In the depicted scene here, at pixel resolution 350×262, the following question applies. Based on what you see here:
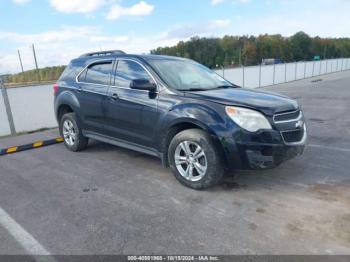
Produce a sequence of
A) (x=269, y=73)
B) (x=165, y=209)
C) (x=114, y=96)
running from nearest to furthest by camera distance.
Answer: (x=165, y=209)
(x=114, y=96)
(x=269, y=73)

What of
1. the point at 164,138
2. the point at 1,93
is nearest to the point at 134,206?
the point at 164,138

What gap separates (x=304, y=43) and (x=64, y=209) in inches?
3629

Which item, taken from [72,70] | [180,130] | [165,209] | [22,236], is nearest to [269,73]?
[72,70]

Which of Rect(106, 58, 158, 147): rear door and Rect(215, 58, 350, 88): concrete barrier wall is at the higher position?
Rect(106, 58, 158, 147): rear door

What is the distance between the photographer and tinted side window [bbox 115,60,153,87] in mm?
4320

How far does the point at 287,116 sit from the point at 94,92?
10.0 ft

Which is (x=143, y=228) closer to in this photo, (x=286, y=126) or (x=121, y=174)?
(x=121, y=174)

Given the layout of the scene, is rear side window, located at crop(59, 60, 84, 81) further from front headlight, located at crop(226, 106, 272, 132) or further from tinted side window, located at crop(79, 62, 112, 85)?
front headlight, located at crop(226, 106, 272, 132)

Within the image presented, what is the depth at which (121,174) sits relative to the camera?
4.44 m

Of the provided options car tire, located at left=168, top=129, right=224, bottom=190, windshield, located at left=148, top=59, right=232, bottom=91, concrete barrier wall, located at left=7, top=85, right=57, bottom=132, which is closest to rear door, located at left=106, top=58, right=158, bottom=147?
windshield, located at left=148, top=59, right=232, bottom=91

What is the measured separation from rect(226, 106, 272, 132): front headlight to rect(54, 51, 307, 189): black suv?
0.01m

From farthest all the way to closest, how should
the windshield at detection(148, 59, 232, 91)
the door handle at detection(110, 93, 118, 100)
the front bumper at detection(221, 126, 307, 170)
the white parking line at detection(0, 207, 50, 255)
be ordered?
1. the door handle at detection(110, 93, 118, 100)
2. the windshield at detection(148, 59, 232, 91)
3. the front bumper at detection(221, 126, 307, 170)
4. the white parking line at detection(0, 207, 50, 255)

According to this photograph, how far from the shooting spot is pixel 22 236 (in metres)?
Result: 2.88

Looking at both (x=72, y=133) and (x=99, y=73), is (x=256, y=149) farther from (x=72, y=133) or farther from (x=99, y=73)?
(x=72, y=133)
